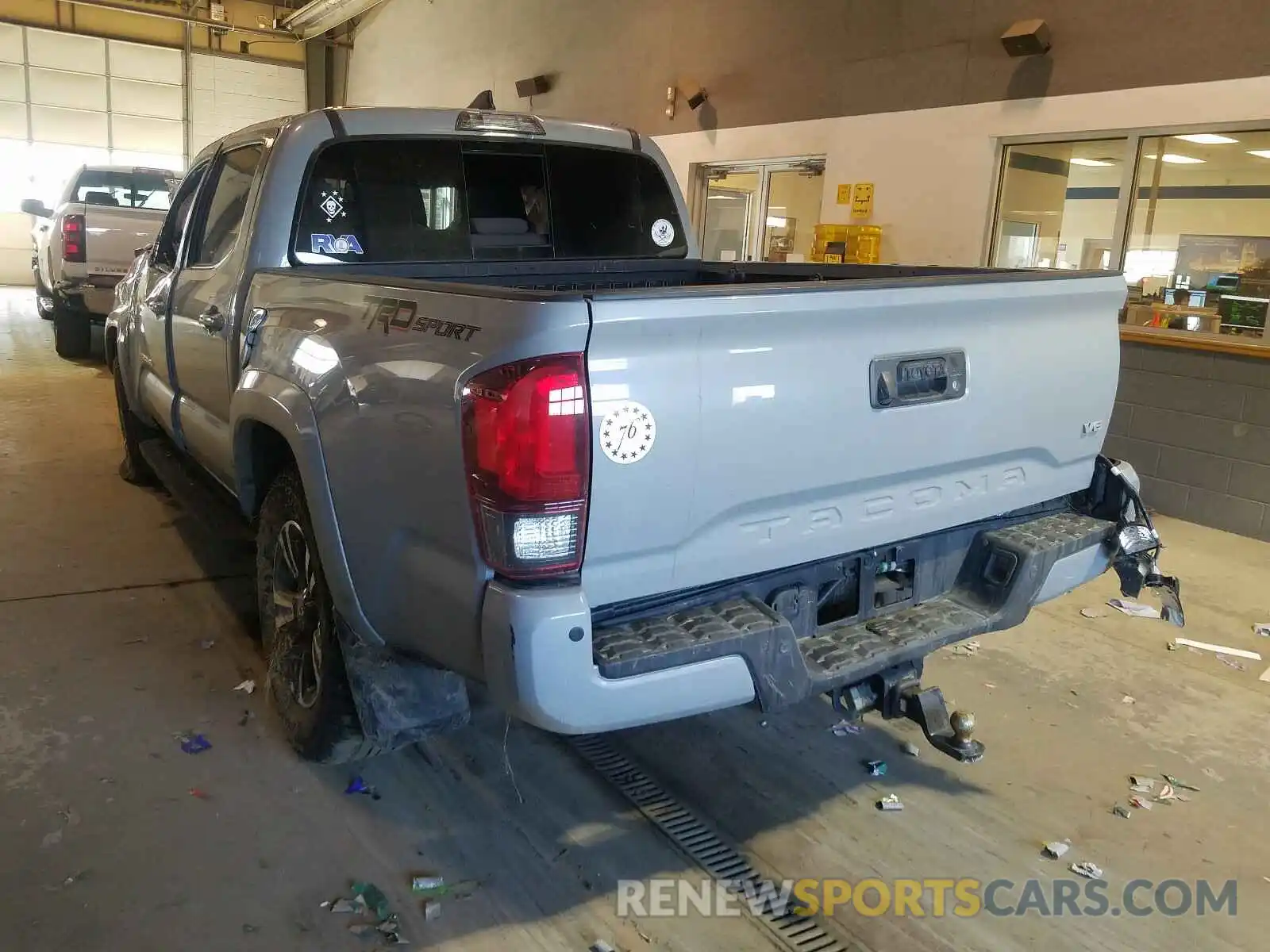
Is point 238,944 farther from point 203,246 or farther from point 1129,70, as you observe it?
point 1129,70

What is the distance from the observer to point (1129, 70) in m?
6.86

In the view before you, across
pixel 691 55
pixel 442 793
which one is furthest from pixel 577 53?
pixel 442 793

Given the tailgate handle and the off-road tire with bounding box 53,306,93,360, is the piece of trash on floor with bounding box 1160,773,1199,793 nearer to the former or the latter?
the tailgate handle

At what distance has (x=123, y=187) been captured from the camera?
11328mm

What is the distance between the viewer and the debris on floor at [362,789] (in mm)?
2980

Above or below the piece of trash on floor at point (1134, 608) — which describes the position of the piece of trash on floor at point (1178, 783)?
below

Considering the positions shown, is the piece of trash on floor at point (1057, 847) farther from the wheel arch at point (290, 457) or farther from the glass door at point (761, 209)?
the glass door at point (761, 209)

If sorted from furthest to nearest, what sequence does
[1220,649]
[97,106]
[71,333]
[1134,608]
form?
1. [97,106]
2. [71,333]
3. [1134,608]
4. [1220,649]

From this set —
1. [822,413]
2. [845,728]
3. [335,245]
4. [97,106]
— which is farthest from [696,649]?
[97,106]

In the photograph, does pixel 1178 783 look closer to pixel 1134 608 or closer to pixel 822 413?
pixel 1134 608

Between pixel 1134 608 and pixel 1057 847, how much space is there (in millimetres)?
2400

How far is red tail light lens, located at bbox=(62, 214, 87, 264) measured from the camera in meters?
9.74

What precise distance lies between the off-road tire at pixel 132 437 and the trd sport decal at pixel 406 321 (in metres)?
3.65

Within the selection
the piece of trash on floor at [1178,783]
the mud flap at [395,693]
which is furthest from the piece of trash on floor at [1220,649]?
the mud flap at [395,693]
